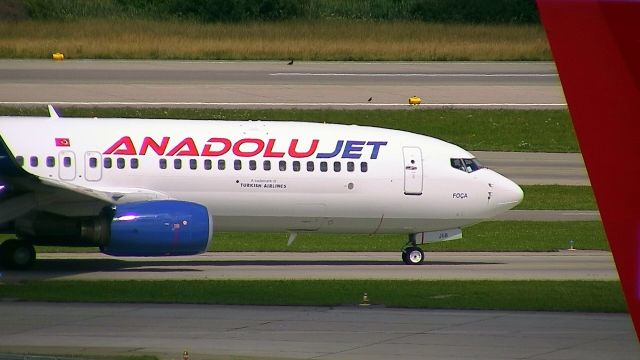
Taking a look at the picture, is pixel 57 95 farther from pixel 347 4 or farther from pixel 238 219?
pixel 347 4

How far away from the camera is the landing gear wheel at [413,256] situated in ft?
84.7

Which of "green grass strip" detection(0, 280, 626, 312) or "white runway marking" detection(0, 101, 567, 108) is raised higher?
"white runway marking" detection(0, 101, 567, 108)

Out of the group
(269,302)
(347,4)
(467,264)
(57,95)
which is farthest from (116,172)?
(347,4)

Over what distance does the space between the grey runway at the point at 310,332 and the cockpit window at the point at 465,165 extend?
6495mm

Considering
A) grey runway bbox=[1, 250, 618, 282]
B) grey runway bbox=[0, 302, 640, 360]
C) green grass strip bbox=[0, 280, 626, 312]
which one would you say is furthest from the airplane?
grey runway bbox=[0, 302, 640, 360]

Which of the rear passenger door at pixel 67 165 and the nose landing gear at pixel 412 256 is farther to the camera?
the nose landing gear at pixel 412 256

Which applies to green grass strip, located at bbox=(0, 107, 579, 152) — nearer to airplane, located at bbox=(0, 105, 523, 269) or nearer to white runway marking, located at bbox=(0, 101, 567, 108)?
white runway marking, located at bbox=(0, 101, 567, 108)

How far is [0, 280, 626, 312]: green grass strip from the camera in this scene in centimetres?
2020

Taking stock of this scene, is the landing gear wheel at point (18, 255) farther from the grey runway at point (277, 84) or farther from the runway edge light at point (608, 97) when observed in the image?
the grey runway at point (277, 84)

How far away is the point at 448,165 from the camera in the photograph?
1001 inches

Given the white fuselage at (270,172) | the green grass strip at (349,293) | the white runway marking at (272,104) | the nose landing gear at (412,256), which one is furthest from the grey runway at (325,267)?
the white runway marking at (272,104)

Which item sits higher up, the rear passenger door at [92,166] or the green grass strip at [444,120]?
the rear passenger door at [92,166]

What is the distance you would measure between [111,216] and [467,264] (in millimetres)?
7611

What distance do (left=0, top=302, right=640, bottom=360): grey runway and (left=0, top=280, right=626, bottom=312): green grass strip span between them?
2.01 ft
